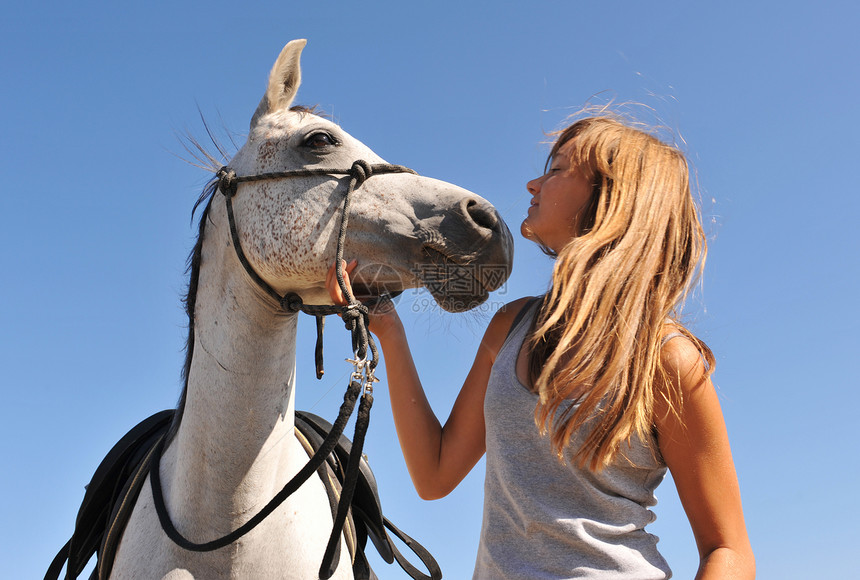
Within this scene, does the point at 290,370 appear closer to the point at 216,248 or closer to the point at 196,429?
the point at 196,429

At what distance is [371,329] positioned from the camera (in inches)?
80.4

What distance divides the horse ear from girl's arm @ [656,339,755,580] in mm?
1851

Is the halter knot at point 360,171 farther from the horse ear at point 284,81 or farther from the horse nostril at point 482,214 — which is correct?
the horse ear at point 284,81

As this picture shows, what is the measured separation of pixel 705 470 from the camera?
1.25 m

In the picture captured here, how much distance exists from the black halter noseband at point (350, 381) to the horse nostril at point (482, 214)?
0.36 metres

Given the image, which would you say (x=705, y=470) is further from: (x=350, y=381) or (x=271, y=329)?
(x=271, y=329)

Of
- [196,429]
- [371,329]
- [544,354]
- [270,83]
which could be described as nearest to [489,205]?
[371,329]

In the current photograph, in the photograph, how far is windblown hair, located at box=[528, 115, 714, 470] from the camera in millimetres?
1285

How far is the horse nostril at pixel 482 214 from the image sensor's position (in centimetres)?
202

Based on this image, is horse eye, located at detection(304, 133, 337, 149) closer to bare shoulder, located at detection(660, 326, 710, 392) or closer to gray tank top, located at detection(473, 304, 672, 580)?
gray tank top, located at detection(473, 304, 672, 580)

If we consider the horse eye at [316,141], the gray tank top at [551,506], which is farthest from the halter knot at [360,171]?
the gray tank top at [551,506]

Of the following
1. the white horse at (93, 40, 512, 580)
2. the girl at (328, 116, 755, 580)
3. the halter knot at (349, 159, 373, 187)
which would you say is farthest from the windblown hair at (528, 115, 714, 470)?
the halter knot at (349, 159, 373, 187)

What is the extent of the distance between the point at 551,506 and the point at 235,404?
44.9 inches

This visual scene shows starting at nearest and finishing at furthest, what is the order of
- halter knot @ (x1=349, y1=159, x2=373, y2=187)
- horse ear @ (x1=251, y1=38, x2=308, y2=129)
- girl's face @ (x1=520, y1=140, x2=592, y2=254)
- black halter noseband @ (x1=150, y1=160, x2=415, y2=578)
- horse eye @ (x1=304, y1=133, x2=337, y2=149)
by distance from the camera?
girl's face @ (x1=520, y1=140, x2=592, y2=254) → black halter noseband @ (x1=150, y1=160, x2=415, y2=578) → halter knot @ (x1=349, y1=159, x2=373, y2=187) → horse eye @ (x1=304, y1=133, x2=337, y2=149) → horse ear @ (x1=251, y1=38, x2=308, y2=129)
